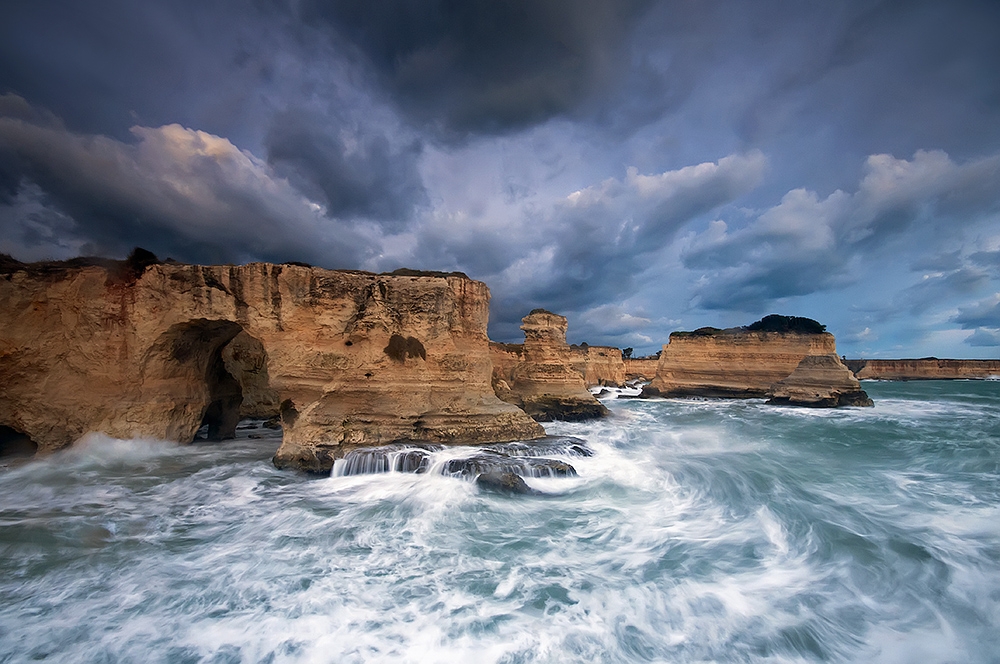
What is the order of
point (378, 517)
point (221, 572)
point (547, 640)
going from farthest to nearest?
point (378, 517)
point (221, 572)
point (547, 640)

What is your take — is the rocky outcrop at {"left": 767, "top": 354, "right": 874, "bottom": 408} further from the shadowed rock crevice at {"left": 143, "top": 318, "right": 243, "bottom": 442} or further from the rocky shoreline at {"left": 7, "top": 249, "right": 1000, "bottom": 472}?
the shadowed rock crevice at {"left": 143, "top": 318, "right": 243, "bottom": 442}

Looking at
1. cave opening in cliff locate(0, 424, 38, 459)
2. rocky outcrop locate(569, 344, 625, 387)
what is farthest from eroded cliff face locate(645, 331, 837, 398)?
cave opening in cliff locate(0, 424, 38, 459)

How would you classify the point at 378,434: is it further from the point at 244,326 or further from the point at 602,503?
the point at 602,503

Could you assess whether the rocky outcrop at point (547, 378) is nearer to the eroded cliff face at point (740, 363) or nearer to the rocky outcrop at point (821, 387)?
the rocky outcrop at point (821, 387)

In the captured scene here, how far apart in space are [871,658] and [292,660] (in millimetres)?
5381

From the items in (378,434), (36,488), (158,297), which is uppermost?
(158,297)

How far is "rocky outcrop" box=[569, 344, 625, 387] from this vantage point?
47.3 meters

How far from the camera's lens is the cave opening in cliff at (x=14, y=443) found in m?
11.3

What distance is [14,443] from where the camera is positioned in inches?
457

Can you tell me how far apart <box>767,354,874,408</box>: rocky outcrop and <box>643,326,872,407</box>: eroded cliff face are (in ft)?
0.19

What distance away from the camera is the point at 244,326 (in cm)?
1108

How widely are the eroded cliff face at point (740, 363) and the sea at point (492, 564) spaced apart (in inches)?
789

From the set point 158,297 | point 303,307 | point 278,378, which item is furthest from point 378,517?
point 158,297

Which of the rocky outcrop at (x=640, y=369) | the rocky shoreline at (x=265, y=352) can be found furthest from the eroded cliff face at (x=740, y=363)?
the rocky shoreline at (x=265, y=352)
